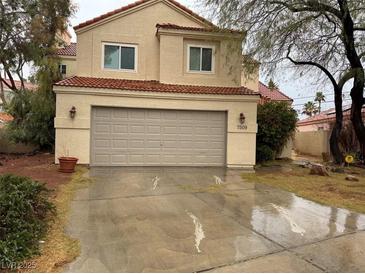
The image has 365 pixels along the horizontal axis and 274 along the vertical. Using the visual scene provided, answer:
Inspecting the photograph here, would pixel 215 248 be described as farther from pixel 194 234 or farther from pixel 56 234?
pixel 56 234

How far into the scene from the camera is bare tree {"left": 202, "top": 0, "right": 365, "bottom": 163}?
1402 cm

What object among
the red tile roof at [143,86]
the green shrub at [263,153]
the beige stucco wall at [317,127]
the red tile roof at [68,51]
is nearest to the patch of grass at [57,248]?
the red tile roof at [143,86]

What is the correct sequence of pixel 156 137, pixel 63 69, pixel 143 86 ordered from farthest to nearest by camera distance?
pixel 63 69 < pixel 143 86 < pixel 156 137

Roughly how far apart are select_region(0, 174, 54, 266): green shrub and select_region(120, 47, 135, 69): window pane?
10.1 m

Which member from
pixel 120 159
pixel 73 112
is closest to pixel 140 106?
pixel 120 159

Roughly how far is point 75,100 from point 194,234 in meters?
9.43

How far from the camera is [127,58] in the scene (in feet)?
53.3

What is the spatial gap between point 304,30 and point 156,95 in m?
6.64

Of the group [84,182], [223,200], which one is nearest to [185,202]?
[223,200]

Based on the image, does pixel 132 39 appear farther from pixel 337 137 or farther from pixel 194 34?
pixel 337 137

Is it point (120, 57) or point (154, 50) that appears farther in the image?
point (154, 50)

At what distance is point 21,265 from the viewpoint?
459 cm

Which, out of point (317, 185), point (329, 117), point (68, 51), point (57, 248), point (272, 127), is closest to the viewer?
point (57, 248)

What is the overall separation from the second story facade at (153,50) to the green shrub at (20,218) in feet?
32.9
